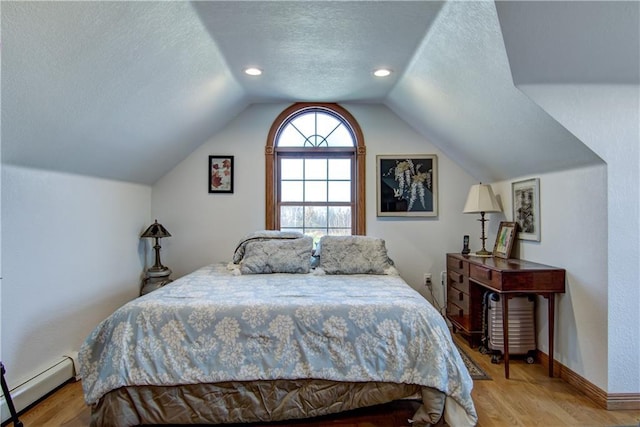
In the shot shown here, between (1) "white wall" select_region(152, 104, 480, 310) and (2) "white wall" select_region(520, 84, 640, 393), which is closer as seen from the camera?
(2) "white wall" select_region(520, 84, 640, 393)

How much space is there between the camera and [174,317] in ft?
6.19

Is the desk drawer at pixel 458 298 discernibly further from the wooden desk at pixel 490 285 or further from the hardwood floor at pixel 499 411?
the hardwood floor at pixel 499 411

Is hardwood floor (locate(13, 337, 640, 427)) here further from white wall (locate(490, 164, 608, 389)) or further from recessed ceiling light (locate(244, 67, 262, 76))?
recessed ceiling light (locate(244, 67, 262, 76))

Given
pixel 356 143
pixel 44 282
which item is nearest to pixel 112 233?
pixel 44 282

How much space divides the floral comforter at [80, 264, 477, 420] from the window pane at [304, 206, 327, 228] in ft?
6.45

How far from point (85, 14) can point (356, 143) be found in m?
2.64

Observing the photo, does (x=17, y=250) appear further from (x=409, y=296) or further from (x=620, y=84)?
(x=620, y=84)

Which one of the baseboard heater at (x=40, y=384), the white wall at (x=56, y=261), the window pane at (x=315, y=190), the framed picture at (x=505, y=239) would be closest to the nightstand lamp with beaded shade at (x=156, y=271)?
the white wall at (x=56, y=261)

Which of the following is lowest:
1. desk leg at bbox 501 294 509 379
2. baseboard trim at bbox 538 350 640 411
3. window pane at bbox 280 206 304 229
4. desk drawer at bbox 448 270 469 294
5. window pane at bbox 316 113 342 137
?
baseboard trim at bbox 538 350 640 411

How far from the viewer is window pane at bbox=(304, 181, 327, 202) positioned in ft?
12.8

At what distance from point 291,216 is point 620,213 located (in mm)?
2803

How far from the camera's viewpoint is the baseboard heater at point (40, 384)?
1.98 metres

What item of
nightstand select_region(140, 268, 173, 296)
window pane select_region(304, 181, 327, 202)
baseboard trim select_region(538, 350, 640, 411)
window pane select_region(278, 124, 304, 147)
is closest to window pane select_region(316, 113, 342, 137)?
window pane select_region(278, 124, 304, 147)

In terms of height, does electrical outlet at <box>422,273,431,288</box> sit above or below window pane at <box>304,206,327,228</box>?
below
